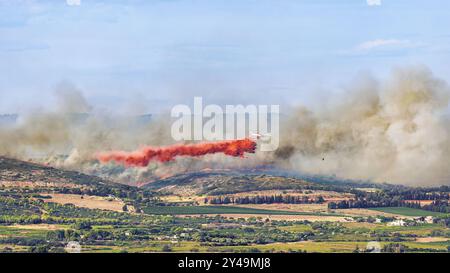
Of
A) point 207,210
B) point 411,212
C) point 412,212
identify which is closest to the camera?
point 207,210

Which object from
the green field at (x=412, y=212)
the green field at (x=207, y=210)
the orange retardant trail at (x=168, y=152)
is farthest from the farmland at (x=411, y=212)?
the orange retardant trail at (x=168, y=152)

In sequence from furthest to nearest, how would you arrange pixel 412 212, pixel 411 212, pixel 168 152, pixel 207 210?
pixel 411 212
pixel 412 212
pixel 207 210
pixel 168 152

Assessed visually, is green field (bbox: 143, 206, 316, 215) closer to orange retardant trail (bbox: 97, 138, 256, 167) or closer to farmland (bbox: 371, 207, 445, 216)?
farmland (bbox: 371, 207, 445, 216)

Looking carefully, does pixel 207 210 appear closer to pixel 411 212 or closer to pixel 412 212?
pixel 411 212

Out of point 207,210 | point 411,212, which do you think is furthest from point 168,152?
point 411,212

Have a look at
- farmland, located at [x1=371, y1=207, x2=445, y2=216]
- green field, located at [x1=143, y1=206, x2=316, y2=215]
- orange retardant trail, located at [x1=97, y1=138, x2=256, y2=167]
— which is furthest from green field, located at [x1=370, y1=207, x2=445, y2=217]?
orange retardant trail, located at [x1=97, y1=138, x2=256, y2=167]

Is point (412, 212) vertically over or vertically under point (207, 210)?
under

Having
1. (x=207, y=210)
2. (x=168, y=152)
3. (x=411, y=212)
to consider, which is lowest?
(x=411, y=212)

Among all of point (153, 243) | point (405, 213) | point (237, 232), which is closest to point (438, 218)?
point (405, 213)

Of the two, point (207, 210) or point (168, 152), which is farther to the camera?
point (207, 210)

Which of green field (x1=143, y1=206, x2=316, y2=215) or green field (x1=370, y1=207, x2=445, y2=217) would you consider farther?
green field (x1=143, y1=206, x2=316, y2=215)
